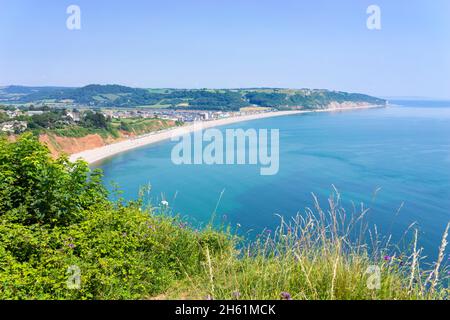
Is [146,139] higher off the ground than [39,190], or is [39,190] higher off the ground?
[39,190]

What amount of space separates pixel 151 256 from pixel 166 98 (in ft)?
370

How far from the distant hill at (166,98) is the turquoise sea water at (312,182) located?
190ft

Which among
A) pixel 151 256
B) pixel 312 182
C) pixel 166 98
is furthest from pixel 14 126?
pixel 166 98

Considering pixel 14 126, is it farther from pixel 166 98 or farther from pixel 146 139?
pixel 166 98

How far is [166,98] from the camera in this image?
371ft

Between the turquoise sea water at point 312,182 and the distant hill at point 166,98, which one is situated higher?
the distant hill at point 166,98

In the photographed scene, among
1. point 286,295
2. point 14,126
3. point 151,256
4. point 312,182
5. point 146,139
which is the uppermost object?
point 14,126

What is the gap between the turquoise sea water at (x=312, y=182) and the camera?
21.0m

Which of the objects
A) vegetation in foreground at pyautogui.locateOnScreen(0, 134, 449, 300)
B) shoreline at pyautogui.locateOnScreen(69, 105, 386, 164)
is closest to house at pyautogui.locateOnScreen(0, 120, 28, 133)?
shoreline at pyautogui.locateOnScreen(69, 105, 386, 164)

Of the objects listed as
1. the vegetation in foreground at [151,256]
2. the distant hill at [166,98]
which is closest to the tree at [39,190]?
the vegetation in foreground at [151,256]

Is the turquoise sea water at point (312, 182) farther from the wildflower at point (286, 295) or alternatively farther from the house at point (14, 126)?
the wildflower at point (286, 295)

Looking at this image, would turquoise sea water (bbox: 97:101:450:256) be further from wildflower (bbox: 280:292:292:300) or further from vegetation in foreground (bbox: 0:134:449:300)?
wildflower (bbox: 280:292:292:300)

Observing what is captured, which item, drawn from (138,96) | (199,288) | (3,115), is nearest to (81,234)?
(199,288)

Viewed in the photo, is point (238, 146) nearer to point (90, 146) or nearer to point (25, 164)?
point (90, 146)
